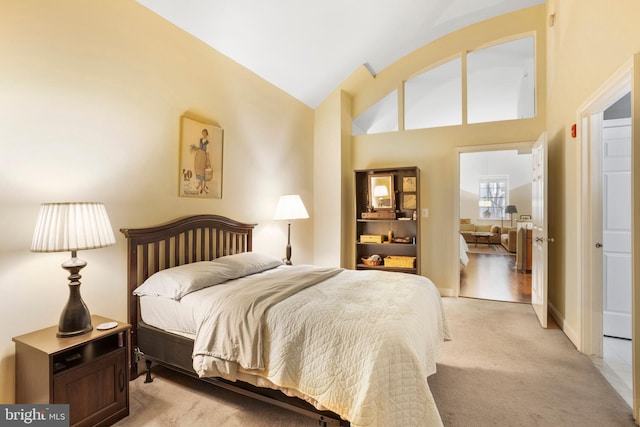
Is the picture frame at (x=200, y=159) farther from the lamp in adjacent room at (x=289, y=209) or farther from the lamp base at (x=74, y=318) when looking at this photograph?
the lamp base at (x=74, y=318)

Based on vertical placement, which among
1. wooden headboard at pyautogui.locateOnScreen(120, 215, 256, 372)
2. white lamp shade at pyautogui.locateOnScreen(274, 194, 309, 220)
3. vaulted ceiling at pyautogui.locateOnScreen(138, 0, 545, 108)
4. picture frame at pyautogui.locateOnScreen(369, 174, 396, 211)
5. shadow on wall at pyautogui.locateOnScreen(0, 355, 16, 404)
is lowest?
shadow on wall at pyautogui.locateOnScreen(0, 355, 16, 404)

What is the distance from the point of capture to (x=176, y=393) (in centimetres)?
204

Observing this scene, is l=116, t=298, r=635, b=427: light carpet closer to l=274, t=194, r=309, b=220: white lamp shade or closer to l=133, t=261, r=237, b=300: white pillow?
Result: l=133, t=261, r=237, b=300: white pillow

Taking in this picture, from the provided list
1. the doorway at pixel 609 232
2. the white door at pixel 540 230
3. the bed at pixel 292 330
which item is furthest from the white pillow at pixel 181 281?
the white door at pixel 540 230

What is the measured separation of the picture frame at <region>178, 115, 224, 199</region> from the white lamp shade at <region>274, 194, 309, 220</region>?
769 millimetres

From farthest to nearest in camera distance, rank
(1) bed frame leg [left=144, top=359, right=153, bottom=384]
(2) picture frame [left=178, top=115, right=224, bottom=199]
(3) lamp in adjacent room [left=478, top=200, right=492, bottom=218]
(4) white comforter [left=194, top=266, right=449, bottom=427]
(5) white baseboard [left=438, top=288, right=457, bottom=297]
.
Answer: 1. (3) lamp in adjacent room [left=478, top=200, right=492, bottom=218]
2. (5) white baseboard [left=438, top=288, right=457, bottom=297]
3. (2) picture frame [left=178, top=115, right=224, bottom=199]
4. (1) bed frame leg [left=144, top=359, right=153, bottom=384]
5. (4) white comforter [left=194, top=266, right=449, bottom=427]

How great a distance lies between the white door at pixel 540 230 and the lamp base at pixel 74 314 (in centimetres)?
390

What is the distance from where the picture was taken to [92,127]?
207 centimetres

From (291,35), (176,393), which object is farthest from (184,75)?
(176,393)

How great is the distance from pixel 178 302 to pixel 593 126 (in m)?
3.53

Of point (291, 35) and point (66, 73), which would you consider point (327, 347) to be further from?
point (291, 35)

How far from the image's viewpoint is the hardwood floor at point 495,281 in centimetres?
436

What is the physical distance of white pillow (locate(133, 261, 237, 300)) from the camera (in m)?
2.07

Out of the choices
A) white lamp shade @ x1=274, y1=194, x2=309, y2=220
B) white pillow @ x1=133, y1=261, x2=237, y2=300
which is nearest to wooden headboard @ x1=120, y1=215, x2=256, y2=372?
white pillow @ x1=133, y1=261, x2=237, y2=300
